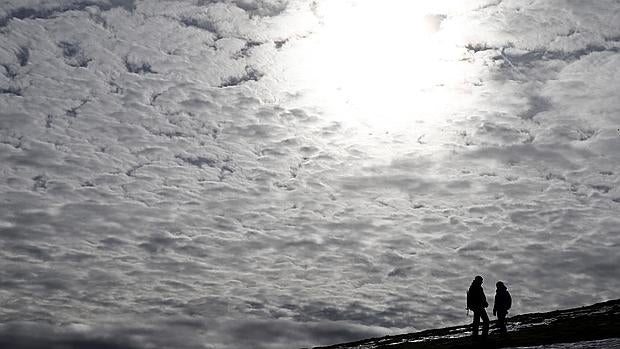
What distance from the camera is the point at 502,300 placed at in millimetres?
32688

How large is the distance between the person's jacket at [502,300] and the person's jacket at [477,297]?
2580 millimetres

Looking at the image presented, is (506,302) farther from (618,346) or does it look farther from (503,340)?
(618,346)

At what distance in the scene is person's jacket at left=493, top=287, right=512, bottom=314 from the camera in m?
32.6

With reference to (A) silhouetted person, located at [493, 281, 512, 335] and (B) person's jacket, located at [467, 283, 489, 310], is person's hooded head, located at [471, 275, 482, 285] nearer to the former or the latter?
(B) person's jacket, located at [467, 283, 489, 310]

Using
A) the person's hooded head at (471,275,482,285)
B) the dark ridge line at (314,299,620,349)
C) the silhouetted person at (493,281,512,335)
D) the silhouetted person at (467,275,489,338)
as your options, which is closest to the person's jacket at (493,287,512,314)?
the silhouetted person at (493,281,512,335)

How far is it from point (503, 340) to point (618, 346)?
512 inches

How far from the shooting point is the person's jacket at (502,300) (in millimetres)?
32562

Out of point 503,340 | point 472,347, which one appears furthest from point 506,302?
point 472,347

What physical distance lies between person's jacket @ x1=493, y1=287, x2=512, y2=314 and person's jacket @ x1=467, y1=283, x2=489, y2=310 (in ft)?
8.46

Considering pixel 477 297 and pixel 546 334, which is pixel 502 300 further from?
pixel 546 334

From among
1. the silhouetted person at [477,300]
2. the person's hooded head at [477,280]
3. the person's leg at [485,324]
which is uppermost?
the person's hooded head at [477,280]

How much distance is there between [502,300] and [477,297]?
324cm

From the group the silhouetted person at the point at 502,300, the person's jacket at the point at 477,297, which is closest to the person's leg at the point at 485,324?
the person's jacket at the point at 477,297

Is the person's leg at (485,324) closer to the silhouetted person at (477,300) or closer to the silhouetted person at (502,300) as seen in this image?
the silhouetted person at (477,300)
